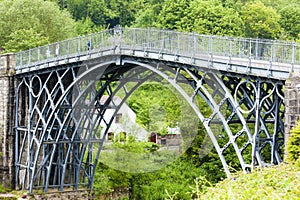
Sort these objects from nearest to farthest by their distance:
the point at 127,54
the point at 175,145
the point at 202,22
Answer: the point at 127,54
the point at 175,145
the point at 202,22

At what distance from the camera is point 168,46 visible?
30.9m

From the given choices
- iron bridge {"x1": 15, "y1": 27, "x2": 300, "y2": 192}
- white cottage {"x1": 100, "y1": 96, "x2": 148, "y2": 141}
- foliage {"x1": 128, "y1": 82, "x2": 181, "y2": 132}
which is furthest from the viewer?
foliage {"x1": 128, "y1": 82, "x2": 181, "y2": 132}

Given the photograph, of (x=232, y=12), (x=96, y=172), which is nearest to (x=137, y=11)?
(x=232, y=12)

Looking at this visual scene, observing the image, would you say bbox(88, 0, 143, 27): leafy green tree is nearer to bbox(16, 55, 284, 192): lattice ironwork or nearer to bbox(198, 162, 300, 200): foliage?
bbox(16, 55, 284, 192): lattice ironwork

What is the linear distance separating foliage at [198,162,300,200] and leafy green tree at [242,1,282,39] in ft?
185

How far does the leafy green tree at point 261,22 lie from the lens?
239 ft

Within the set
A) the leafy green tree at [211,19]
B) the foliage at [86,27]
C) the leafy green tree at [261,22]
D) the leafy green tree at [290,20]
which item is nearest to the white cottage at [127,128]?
the leafy green tree at [211,19]

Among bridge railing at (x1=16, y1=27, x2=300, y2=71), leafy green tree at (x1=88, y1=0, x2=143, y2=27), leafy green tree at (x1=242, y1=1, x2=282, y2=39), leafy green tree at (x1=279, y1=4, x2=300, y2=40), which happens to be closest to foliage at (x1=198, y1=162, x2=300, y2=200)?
bridge railing at (x1=16, y1=27, x2=300, y2=71)

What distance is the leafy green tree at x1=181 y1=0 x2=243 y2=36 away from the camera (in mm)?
64750

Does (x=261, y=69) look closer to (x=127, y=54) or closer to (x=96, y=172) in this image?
(x=127, y=54)

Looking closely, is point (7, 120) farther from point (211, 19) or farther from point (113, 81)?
point (211, 19)

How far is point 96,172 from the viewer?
46.0 m

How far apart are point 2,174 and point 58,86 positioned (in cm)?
659

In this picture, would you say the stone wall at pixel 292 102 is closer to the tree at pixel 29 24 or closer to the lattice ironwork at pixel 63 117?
the lattice ironwork at pixel 63 117
